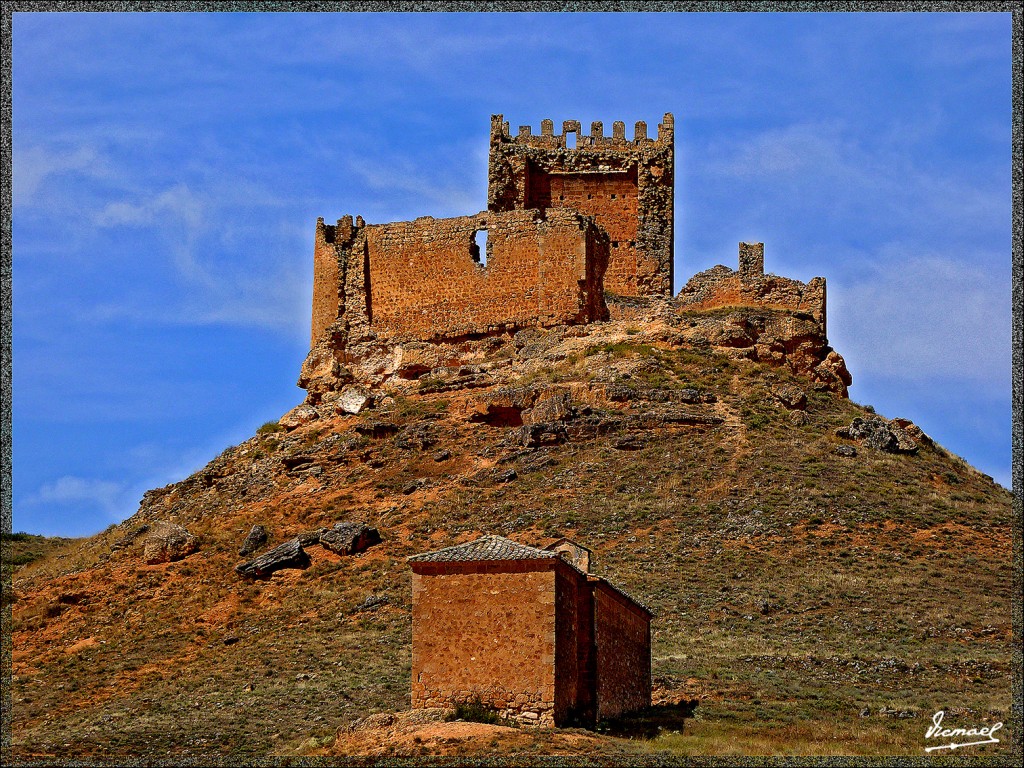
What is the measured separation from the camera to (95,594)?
1287 inches

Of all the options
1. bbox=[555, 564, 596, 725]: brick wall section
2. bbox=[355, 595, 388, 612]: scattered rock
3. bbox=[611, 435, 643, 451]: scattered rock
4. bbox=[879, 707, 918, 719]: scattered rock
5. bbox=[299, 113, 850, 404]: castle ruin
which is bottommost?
bbox=[879, 707, 918, 719]: scattered rock

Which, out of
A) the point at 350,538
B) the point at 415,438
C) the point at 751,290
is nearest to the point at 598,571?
the point at 350,538

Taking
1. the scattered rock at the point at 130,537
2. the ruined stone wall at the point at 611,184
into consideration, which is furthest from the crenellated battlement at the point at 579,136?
the scattered rock at the point at 130,537

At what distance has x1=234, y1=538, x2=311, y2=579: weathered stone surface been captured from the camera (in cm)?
3216

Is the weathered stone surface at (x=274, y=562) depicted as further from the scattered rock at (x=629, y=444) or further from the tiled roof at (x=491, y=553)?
the tiled roof at (x=491, y=553)

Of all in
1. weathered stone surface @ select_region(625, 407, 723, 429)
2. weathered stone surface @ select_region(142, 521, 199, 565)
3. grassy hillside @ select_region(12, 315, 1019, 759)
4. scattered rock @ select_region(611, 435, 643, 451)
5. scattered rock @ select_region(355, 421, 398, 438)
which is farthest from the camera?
scattered rock @ select_region(355, 421, 398, 438)

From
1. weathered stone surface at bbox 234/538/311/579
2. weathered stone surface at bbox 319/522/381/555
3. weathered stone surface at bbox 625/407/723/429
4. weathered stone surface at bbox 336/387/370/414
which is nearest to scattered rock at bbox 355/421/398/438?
weathered stone surface at bbox 336/387/370/414

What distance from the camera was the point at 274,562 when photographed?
1266 inches

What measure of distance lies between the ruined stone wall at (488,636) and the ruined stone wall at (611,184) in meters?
24.7

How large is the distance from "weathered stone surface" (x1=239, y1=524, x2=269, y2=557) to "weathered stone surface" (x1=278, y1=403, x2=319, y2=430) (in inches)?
241

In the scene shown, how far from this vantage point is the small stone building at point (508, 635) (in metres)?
20.5

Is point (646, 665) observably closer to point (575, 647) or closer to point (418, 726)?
point (575, 647)

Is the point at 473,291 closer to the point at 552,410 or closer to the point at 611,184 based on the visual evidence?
the point at 552,410

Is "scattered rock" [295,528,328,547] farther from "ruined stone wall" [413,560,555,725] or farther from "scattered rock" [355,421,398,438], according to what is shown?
"ruined stone wall" [413,560,555,725]
